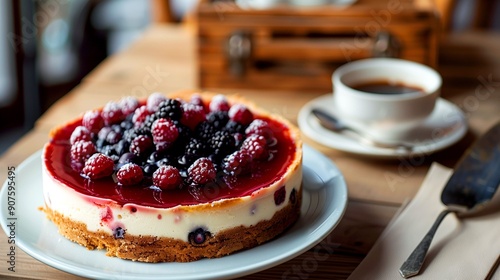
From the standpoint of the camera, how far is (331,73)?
6.35ft

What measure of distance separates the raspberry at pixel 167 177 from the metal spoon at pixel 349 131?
57 centimetres

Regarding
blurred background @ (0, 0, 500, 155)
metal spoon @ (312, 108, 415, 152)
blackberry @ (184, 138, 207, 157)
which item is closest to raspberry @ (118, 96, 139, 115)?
blackberry @ (184, 138, 207, 157)

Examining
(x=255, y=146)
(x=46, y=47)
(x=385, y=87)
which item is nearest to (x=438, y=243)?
(x=255, y=146)

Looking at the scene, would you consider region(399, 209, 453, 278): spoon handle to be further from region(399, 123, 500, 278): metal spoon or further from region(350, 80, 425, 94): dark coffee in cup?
region(350, 80, 425, 94): dark coffee in cup

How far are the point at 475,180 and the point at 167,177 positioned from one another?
25.1 inches

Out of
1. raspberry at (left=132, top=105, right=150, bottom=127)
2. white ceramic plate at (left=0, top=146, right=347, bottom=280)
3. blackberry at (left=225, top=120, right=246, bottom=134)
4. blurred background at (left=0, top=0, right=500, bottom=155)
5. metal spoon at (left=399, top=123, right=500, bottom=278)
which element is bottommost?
blurred background at (left=0, top=0, right=500, bottom=155)

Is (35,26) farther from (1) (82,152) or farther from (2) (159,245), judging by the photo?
(2) (159,245)

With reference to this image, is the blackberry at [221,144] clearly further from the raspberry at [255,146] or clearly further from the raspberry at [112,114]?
the raspberry at [112,114]

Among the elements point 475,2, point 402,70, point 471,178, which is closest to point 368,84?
point 402,70

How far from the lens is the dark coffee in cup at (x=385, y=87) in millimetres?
1681

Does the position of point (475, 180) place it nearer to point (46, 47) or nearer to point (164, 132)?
point (164, 132)

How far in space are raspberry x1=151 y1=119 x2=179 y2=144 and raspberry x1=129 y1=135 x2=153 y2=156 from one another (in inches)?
0.6

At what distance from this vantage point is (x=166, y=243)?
Answer: 1.12m

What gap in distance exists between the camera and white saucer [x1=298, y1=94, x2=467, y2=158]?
1.53 m
